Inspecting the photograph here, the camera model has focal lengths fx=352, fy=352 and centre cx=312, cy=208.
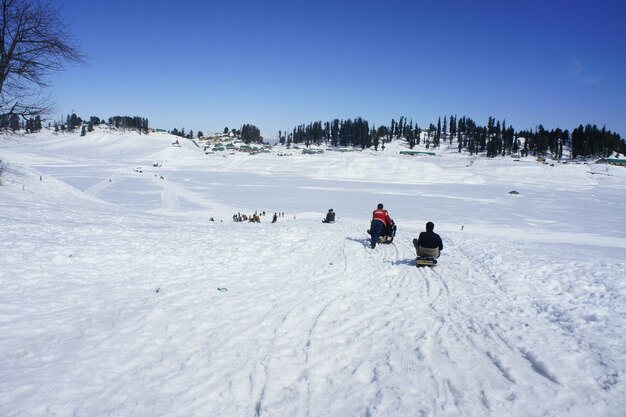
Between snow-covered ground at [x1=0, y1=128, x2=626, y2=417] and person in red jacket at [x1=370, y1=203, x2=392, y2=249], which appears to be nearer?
snow-covered ground at [x1=0, y1=128, x2=626, y2=417]

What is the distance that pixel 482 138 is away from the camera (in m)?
120

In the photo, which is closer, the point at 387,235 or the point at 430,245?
the point at 430,245

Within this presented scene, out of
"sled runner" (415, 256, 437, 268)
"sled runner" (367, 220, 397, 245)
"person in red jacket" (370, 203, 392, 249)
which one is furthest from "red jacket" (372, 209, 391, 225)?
"sled runner" (415, 256, 437, 268)

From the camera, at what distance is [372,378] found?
14.5 feet

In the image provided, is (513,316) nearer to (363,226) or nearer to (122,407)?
(122,407)

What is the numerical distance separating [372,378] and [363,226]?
479 inches

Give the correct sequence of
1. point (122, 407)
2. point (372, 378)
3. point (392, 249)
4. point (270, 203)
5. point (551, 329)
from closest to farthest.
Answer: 1. point (122, 407)
2. point (372, 378)
3. point (551, 329)
4. point (392, 249)
5. point (270, 203)

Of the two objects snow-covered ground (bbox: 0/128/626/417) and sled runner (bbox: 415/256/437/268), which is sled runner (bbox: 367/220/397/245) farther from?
sled runner (bbox: 415/256/437/268)

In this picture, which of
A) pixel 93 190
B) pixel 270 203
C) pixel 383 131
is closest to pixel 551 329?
pixel 270 203

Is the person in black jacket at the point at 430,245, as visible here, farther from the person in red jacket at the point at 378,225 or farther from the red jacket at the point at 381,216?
the red jacket at the point at 381,216

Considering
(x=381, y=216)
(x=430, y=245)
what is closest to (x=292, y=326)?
(x=430, y=245)

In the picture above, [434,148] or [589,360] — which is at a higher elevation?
[434,148]

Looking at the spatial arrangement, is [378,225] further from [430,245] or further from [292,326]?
[292,326]

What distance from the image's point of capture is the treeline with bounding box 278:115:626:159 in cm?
10856
